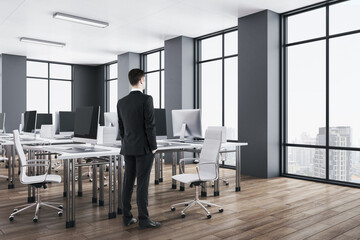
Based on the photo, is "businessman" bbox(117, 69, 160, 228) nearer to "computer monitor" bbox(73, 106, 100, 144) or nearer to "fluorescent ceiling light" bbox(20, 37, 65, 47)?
"computer monitor" bbox(73, 106, 100, 144)

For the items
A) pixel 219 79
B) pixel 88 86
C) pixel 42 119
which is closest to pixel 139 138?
pixel 219 79

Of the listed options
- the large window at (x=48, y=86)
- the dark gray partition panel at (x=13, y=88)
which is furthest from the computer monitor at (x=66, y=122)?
the large window at (x=48, y=86)

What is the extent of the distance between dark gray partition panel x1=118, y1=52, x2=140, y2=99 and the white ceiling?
373 millimetres

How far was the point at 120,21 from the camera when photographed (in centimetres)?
704

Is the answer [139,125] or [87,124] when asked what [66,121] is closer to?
[87,124]

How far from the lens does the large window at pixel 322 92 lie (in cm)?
556

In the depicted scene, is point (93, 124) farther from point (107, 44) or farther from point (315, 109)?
point (107, 44)

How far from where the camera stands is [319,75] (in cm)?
602

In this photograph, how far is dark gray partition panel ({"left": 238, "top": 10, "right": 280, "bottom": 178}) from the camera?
20.6 ft

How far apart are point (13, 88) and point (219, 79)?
22.6ft

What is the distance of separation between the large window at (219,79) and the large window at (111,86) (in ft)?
14.0

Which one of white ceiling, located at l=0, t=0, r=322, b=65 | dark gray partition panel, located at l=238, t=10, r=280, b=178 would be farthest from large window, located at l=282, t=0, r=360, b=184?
white ceiling, located at l=0, t=0, r=322, b=65

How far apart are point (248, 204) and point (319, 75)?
312cm

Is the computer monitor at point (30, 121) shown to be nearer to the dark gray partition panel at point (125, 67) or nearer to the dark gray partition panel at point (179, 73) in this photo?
the dark gray partition panel at point (179, 73)
